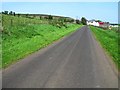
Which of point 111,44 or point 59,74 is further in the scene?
point 111,44

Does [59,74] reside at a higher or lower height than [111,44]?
lower

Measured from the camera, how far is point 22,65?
1393 centimetres

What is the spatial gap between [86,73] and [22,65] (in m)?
3.59

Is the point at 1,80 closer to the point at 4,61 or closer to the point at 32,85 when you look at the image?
the point at 32,85

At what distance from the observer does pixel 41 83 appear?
33.7 feet

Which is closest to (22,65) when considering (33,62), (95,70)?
(33,62)

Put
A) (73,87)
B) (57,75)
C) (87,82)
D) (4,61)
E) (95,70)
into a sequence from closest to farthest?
(73,87) < (87,82) < (57,75) < (95,70) < (4,61)

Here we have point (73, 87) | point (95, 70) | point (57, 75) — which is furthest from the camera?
point (95, 70)

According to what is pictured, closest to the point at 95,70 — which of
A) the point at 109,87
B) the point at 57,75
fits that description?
the point at 57,75

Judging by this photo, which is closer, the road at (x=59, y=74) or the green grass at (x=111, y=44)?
the road at (x=59, y=74)

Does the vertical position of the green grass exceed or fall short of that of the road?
it exceeds it

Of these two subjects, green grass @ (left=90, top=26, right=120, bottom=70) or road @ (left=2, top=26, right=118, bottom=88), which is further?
green grass @ (left=90, top=26, right=120, bottom=70)

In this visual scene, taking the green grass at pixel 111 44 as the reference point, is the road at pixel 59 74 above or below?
below

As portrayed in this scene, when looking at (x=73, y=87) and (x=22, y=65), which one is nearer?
(x=73, y=87)
